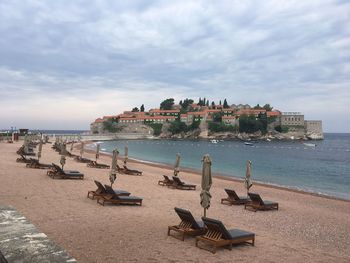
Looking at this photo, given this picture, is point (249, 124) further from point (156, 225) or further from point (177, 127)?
point (156, 225)

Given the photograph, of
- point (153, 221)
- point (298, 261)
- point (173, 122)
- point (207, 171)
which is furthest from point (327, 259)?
point (173, 122)

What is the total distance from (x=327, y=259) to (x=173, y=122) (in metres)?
170

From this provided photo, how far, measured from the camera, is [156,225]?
11.6m

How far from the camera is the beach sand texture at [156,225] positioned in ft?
28.9

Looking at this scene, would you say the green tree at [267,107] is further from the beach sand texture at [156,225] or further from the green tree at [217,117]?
the beach sand texture at [156,225]

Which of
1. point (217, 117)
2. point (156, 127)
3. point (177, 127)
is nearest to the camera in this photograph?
point (217, 117)

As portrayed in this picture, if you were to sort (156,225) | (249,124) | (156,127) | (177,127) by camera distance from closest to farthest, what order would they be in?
(156,225) < (249,124) < (177,127) < (156,127)

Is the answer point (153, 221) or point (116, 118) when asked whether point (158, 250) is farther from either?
point (116, 118)

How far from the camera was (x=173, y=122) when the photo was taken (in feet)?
588

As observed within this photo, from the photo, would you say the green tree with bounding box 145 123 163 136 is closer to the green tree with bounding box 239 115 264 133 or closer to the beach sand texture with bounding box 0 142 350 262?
the green tree with bounding box 239 115 264 133

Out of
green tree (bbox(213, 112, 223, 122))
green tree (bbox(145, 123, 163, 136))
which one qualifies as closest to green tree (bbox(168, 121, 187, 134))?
green tree (bbox(145, 123, 163, 136))

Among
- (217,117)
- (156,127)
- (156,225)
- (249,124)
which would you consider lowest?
(156,225)

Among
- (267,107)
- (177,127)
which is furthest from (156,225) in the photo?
(267,107)

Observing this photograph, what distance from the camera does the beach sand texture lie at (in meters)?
8.81
